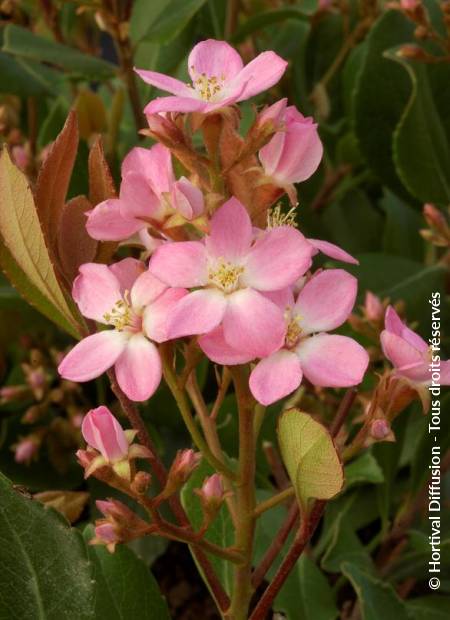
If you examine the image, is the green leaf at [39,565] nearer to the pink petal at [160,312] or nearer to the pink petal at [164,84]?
the pink petal at [160,312]

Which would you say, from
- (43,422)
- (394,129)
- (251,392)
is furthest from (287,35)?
(251,392)

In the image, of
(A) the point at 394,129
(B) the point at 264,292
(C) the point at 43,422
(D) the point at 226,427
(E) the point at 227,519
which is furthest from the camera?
(A) the point at 394,129

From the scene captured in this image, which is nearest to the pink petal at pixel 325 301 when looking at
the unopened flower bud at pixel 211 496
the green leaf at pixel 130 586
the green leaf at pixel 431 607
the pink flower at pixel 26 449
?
the unopened flower bud at pixel 211 496

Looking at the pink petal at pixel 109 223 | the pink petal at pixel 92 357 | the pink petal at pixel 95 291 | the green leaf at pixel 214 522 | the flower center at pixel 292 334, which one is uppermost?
the pink petal at pixel 109 223

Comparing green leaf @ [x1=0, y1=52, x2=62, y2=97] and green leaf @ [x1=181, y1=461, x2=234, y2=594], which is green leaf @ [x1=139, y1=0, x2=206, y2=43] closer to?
green leaf @ [x1=0, y1=52, x2=62, y2=97]

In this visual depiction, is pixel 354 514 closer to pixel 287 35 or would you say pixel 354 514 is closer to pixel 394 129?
pixel 394 129

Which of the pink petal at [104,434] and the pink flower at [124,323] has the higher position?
the pink flower at [124,323]

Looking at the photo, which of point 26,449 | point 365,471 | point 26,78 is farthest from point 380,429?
point 26,78

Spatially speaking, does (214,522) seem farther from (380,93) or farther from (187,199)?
(380,93)
